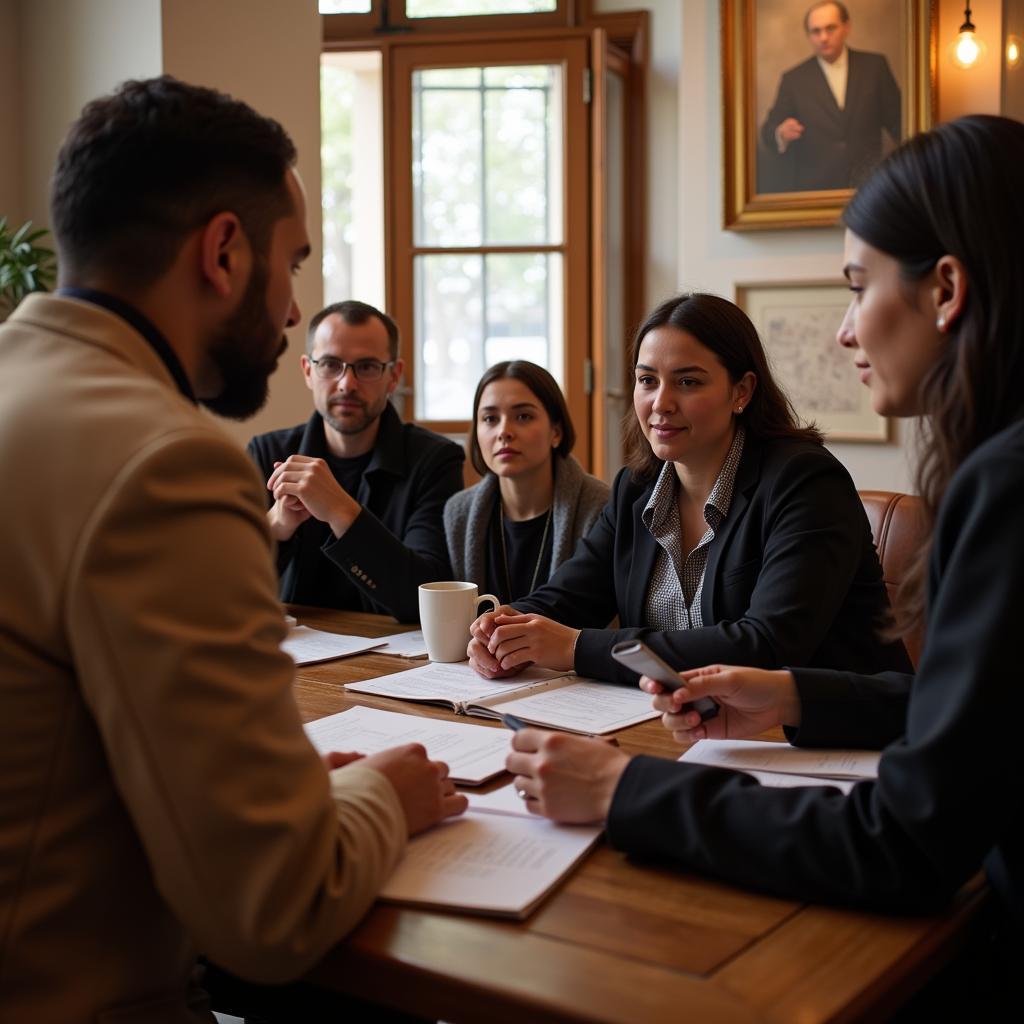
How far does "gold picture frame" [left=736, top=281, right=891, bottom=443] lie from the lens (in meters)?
4.43

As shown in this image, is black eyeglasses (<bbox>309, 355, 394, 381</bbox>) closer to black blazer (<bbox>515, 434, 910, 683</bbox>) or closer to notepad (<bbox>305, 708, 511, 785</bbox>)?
black blazer (<bbox>515, 434, 910, 683</bbox>)

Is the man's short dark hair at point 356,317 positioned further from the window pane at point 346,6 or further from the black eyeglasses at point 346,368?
the window pane at point 346,6

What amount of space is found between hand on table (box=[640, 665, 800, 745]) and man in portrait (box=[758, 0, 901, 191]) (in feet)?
11.1

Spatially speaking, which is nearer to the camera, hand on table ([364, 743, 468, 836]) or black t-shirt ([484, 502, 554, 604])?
hand on table ([364, 743, 468, 836])

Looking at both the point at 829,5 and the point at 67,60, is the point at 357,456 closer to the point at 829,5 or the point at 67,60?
the point at 67,60

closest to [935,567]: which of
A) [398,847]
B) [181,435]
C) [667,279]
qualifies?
[398,847]

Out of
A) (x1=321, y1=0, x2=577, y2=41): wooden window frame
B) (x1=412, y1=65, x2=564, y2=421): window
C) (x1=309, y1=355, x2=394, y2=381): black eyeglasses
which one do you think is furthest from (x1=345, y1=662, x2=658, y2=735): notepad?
(x1=321, y1=0, x2=577, y2=41): wooden window frame

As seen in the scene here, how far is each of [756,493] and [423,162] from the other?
3.30 m

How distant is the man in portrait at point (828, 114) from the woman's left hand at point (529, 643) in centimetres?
307

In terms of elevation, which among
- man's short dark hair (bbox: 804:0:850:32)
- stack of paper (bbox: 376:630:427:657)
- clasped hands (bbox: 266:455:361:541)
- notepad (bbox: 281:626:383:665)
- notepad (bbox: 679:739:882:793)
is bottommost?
stack of paper (bbox: 376:630:427:657)

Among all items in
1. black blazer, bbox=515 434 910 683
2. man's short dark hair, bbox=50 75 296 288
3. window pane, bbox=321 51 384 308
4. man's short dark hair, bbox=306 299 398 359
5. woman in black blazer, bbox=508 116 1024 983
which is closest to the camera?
woman in black blazer, bbox=508 116 1024 983

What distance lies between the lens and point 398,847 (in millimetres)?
1042

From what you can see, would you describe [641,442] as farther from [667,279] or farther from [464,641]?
[667,279]

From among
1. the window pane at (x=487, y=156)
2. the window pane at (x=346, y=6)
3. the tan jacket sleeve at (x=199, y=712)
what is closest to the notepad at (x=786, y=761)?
the tan jacket sleeve at (x=199, y=712)
